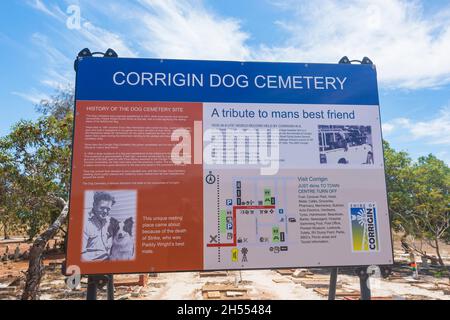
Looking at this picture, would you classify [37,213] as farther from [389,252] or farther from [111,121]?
[389,252]

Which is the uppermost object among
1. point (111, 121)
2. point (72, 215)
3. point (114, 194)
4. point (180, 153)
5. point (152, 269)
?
point (111, 121)

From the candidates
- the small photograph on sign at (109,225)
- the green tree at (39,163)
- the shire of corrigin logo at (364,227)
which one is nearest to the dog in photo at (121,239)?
the small photograph on sign at (109,225)

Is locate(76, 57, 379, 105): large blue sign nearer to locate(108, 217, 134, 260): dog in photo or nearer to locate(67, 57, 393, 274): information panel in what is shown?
locate(67, 57, 393, 274): information panel

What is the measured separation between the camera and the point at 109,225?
3.77m

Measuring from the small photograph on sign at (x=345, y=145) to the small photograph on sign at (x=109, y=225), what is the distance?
8.61ft

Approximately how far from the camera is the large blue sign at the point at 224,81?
13.5ft

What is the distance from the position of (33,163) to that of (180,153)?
30.6ft

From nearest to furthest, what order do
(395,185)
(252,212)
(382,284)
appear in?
(252,212), (382,284), (395,185)

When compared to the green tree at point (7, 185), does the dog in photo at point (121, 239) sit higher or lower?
lower

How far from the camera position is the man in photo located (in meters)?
3.72

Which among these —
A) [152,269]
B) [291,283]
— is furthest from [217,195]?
[291,283]

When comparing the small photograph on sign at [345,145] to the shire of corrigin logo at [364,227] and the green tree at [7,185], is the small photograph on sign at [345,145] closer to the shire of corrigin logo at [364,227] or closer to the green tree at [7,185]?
the shire of corrigin logo at [364,227]

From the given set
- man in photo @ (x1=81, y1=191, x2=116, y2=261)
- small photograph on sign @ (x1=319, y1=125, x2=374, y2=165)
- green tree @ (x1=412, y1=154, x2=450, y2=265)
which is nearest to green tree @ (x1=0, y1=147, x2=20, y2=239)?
man in photo @ (x1=81, y1=191, x2=116, y2=261)

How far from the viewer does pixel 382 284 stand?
51.1 feet
